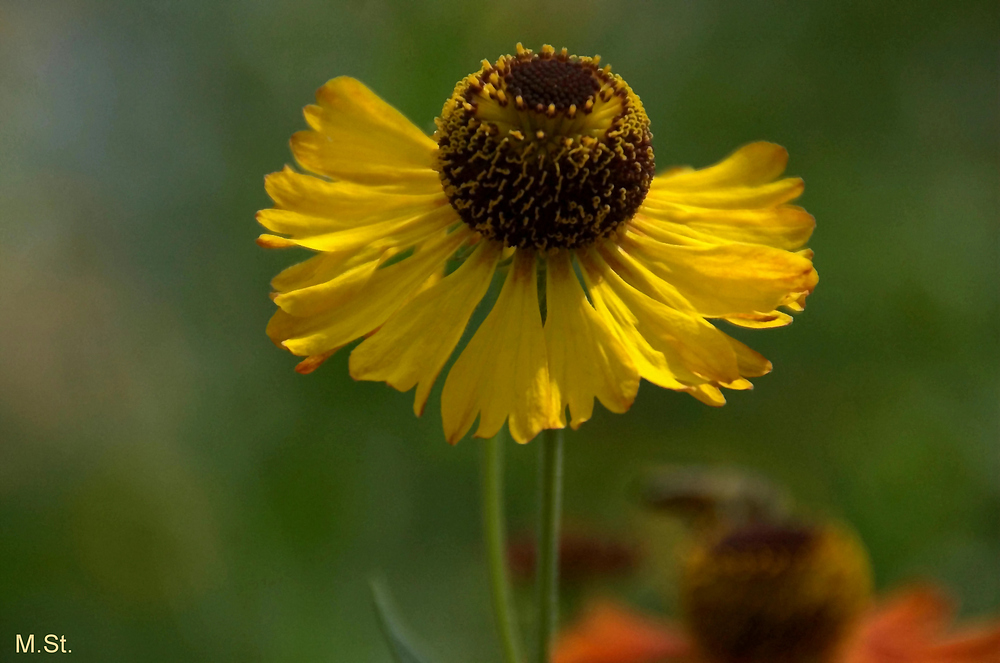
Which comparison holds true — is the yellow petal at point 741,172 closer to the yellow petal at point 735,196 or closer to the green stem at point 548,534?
the yellow petal at point 735,196

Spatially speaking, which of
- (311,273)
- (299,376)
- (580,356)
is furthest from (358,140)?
(299,376)

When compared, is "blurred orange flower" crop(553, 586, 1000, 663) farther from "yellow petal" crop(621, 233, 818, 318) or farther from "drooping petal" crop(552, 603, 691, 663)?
"yellow petal" crop(621, 233, 818, 318)

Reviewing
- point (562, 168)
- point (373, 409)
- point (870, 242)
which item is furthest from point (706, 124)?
point (562, 168)

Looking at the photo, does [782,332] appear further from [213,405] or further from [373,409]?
[213,405]

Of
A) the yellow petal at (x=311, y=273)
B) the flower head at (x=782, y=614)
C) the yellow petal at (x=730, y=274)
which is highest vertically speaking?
the yellow petal at (x=311, y=273)

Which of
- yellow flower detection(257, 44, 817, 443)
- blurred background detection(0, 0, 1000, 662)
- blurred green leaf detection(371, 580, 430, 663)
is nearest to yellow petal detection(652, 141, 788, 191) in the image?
yellow flower detection(257, 44, 817, 443)

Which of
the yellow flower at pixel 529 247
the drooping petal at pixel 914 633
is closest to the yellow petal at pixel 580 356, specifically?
the yellow flower at pixel 529 247

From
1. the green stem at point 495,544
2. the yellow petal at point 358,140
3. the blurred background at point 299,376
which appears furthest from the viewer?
the blurred background at point 299,376
